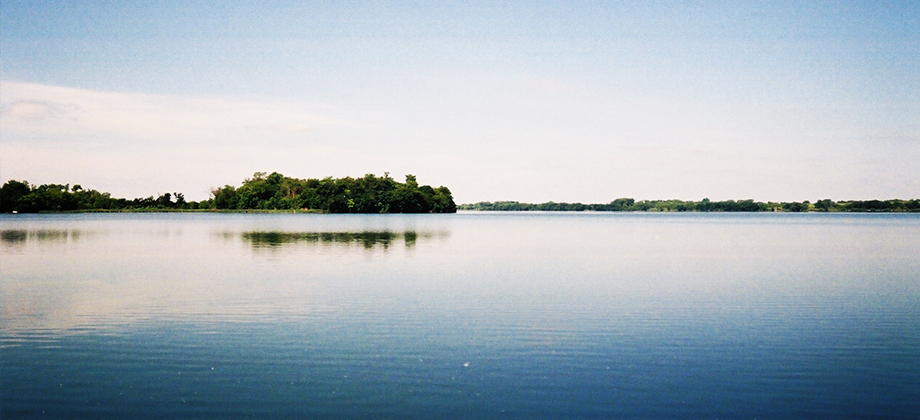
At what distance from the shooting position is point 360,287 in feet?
73.8

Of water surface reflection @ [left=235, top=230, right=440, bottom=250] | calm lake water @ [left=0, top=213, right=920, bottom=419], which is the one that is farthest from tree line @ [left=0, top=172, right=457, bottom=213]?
calm lake water @ [left=0, top=213, right=920, bottom=419]

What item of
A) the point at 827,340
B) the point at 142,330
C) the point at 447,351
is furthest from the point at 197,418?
the point at 827,340


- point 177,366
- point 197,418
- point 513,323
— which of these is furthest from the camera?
point 513,323

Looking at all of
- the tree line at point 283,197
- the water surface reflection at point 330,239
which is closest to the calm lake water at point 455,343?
the water surface reflection at point 330,239

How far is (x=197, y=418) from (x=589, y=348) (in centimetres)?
761

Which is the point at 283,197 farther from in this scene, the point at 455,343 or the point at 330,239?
the point at 455,343

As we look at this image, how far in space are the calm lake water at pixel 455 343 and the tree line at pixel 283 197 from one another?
502 feet

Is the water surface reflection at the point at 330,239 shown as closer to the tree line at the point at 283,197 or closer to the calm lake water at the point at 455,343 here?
the calm lake water at the point at 455,343

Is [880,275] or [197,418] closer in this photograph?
[197,418]

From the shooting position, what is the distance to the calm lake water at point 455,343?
392 inches

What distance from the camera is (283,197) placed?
19112 centimetres

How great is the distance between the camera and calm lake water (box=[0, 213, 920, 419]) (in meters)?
9.96

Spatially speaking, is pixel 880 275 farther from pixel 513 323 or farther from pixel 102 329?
pixel 102 329

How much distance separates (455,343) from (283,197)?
18473 cm
